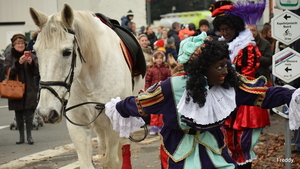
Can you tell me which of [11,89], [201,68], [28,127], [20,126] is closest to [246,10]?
[201,68]

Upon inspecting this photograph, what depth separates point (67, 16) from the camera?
183 inches

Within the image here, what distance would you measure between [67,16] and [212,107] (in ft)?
5.53

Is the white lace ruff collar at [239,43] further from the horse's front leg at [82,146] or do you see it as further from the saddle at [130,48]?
the horse's front leg at [82,146]

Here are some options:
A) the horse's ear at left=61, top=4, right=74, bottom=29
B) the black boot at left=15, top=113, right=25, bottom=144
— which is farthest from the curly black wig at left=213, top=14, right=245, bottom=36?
the black boot at left=15, top=113, right=25, bottom=144

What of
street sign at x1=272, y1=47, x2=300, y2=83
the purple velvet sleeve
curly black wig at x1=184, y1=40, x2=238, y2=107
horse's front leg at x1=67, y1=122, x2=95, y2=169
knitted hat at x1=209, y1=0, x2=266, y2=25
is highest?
knitted hat at x1=209, y1=0, x2=266, y2=25

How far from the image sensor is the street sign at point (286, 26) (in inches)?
237

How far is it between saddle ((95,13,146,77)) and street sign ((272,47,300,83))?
6.00 ft

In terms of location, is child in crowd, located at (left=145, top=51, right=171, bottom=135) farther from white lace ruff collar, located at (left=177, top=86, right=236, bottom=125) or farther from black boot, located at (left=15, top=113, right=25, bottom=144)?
white lace ruff collar, located at (left=177, top=86, right=236, bottom=125)

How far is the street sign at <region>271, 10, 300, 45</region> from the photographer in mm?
6016

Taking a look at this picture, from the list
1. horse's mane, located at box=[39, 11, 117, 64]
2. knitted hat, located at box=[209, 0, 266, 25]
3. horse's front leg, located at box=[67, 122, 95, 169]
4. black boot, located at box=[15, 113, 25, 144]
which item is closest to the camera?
horse's mane, located at box=[39, 11, 117, 64]

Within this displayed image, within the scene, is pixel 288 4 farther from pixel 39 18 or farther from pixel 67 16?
pixel 39 18

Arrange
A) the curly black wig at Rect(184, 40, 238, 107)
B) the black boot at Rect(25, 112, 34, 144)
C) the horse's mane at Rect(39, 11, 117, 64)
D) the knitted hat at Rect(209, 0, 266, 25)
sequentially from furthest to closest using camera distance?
the black boot at Rect(25, 112, 34, 144) → the knitted hat at Rect(209, 0, 266, 25) → the horse's mane at Rect(39, 11, 117, 64) → the curly black wig at Rect(184, 40, 238, 107)

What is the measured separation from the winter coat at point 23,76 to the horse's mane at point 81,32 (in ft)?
13.4

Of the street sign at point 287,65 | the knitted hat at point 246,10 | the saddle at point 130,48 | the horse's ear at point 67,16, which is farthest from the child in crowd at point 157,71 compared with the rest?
the horse's ear at point 67,16
